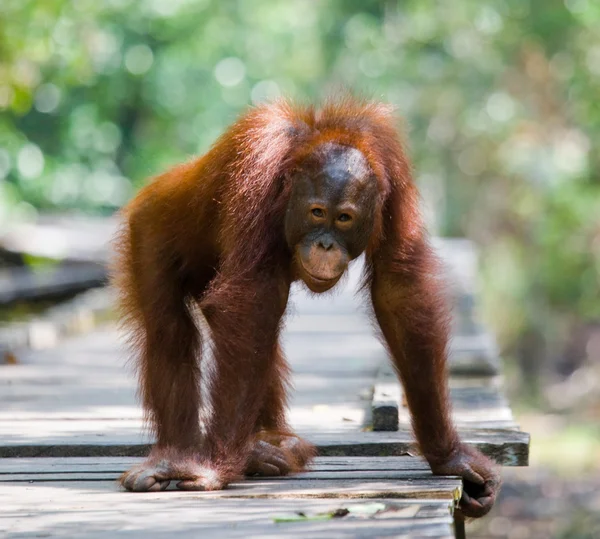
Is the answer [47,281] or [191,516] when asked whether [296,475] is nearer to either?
[191,516]

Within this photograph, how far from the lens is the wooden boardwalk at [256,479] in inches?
128

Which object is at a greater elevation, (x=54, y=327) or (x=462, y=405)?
(x=462, y=405)

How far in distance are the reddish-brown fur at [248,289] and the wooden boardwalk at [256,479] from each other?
7.0 inches

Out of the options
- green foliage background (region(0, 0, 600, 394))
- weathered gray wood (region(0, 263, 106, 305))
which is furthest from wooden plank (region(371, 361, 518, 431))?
green foliage background (region(0, 0, 600, 394))

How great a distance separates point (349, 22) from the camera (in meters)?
21.0

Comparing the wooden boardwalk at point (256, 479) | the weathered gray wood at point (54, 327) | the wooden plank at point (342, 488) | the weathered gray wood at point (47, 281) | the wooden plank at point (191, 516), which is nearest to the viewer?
the wooden plank at point (191, 516)

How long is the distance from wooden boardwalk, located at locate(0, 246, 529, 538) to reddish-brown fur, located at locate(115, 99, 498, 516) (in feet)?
0.59

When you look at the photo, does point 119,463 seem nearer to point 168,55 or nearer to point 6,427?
point 6,427

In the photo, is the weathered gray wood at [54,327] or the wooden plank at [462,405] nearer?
the wooden plank at [462,405]

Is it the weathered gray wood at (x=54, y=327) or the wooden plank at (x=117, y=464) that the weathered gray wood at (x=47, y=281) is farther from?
the wooden plank at (x=117, y=464)

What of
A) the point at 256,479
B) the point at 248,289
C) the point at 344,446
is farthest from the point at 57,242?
the point at 248,289

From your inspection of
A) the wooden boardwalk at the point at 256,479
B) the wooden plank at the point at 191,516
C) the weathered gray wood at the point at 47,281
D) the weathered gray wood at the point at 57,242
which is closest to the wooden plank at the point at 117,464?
the wooden boardwalk at the point at 256,479

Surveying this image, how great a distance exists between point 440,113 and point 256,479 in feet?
59.9

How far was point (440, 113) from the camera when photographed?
21688mm
